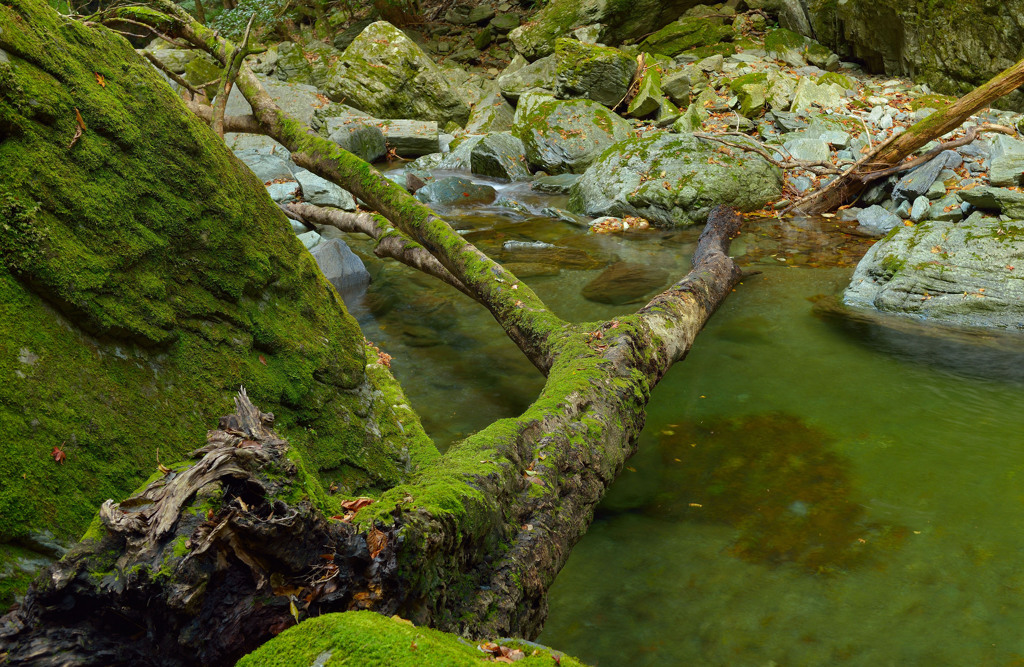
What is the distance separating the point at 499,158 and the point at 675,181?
4.57 meters

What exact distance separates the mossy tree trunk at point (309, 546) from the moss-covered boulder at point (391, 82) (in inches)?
595

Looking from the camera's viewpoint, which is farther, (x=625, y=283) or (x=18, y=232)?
(x=625, y=283)

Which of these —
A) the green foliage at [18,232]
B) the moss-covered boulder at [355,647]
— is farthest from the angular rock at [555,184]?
the moss-covered boulder at [355,647]

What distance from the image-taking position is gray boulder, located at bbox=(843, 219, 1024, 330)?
19.8ft

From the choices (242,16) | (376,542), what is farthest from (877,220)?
(242,16)

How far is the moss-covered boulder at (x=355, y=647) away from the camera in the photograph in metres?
1.42

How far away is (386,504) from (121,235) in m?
1.55

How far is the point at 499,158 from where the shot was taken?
1356 cm

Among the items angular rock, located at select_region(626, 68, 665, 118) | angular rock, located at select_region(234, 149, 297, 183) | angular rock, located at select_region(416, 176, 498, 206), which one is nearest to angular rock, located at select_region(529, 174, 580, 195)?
angular rock, located at select_region(416, 176, 498, 206)

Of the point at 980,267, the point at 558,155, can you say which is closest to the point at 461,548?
the point at 980,267

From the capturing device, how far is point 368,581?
184cm

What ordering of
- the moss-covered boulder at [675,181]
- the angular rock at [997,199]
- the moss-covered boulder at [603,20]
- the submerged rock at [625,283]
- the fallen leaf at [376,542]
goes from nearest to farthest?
1. the fallen leaf at [376,542]
2. the angular rock at [997,199]
3. the submerged rock at [625,283]
4. the moss-covered boulder at [675,181]
5. the moss-covered boulder at [603,20]

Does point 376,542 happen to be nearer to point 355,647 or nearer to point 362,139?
point 355,647

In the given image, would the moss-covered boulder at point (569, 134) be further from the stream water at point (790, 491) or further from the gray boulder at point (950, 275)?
the gray boulder at point (950, 275)
